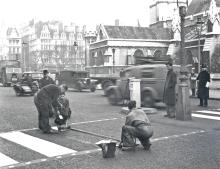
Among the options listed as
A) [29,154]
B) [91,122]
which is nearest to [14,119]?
[91,122]

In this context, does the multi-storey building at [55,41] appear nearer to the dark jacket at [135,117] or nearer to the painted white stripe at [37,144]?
the painted white stripe at [37,144]

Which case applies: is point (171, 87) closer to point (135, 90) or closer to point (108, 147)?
point (135, 90)

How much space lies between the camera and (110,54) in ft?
153

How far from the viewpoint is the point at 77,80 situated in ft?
97.8

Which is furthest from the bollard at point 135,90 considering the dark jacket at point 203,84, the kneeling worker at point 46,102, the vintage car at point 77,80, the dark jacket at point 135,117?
the vintage car at point 77,80

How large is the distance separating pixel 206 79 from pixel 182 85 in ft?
13.1

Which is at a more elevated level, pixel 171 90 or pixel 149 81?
pixel 149 81

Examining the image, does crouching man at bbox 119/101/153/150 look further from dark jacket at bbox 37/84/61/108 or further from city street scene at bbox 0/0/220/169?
dark jacket at bbox 37/84/61/108

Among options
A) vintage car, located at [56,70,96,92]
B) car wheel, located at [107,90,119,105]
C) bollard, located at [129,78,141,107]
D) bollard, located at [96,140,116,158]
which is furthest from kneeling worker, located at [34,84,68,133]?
vintage car, located at [56,70,96,92]

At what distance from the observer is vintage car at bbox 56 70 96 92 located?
29.1 metres

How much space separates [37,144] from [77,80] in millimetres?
21193

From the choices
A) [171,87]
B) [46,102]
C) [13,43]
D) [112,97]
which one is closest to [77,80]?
[112,97]

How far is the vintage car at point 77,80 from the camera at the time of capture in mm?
29094

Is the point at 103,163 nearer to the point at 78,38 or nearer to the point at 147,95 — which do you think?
the point at 147,95
